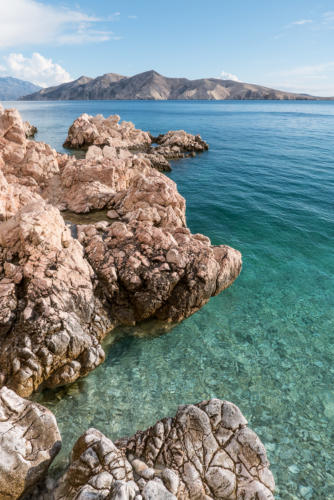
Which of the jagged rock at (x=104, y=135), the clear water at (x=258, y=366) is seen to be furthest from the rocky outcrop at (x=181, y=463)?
the jagged rock at (x=104, y=135)

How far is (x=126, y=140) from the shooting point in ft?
177

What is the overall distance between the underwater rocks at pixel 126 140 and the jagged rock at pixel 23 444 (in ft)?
148

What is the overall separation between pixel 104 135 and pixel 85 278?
1912 inches

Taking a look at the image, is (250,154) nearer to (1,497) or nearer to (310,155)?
(310,155)

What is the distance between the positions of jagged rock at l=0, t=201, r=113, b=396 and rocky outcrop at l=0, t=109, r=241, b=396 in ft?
0.12

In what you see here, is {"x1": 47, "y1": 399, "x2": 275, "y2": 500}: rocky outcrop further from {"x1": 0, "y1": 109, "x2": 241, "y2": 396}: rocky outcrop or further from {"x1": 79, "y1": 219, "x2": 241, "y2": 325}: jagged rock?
{"x1": 79, "y1": 219, "x2": 241, "y2": 325}: jagged rock

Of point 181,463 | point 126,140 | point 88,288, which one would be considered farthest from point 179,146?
point 181,463

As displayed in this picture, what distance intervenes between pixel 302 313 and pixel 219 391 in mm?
7142

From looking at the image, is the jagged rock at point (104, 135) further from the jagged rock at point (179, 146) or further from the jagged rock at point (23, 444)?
the jagged rock at point (23, 444)

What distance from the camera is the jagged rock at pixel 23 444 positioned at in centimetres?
631

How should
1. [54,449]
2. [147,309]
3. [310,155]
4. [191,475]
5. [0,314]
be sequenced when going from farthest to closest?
[310,155] → [147,309] → [0,314] → [54,449] → [191,475]

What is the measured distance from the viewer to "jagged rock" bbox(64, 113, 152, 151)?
50.8m

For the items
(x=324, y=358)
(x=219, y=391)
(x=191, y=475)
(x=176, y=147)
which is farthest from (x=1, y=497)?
(x=176, y=147)

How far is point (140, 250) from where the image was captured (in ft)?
45.9
